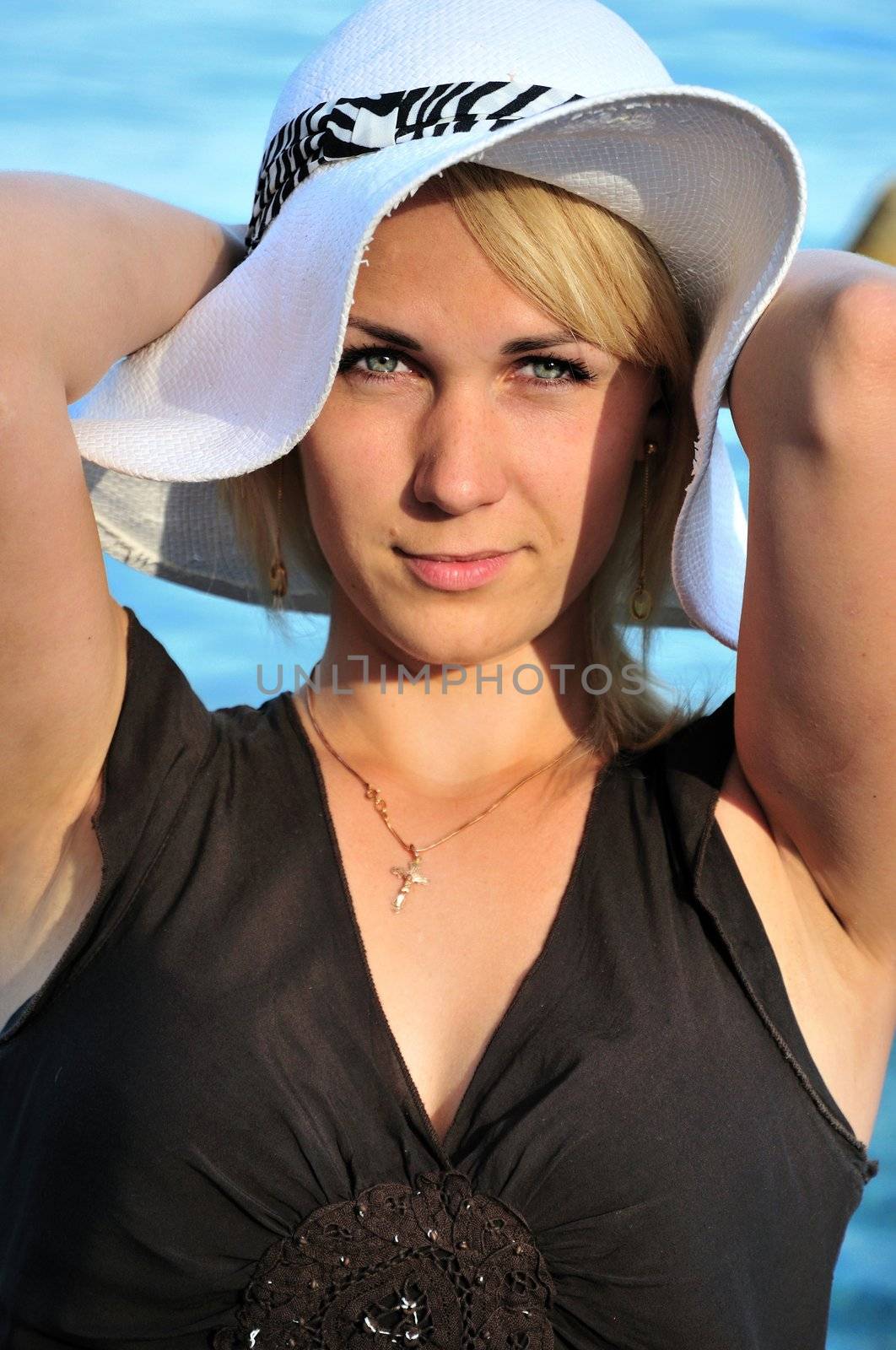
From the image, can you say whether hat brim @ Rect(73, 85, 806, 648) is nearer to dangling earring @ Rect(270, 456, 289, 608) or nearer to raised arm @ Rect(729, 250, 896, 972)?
raised arm @ Rect(729, 250, 896, 972)

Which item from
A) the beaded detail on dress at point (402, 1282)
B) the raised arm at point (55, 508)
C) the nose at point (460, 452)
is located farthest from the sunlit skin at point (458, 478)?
the beaded detail on dress at point (402, 1282)

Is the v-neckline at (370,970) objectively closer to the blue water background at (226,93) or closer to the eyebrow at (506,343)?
the eyebrow at (506,343)

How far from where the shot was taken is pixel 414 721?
5.75 ft

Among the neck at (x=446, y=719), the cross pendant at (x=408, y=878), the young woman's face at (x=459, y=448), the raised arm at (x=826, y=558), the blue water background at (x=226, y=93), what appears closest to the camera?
the raised arm at (x=826, y=558)

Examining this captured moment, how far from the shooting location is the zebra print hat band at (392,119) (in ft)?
4.50

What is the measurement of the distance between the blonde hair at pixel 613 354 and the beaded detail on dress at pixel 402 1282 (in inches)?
22.4

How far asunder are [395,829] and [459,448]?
46 cm

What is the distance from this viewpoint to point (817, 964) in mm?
1517

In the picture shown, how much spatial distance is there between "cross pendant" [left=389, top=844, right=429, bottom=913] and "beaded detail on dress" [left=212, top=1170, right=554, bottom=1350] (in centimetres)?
32

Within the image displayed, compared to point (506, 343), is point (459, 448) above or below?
below

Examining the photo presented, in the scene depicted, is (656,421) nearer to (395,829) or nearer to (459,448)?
(459,448)

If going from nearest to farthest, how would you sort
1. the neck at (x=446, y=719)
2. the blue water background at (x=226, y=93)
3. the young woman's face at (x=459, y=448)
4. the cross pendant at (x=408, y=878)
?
the young woman's face at (x=459, y=448) < the cross pendant at (x=408, y=878) < the neck at (x=446, y=719) < the blue water background at (x=226, y=93)

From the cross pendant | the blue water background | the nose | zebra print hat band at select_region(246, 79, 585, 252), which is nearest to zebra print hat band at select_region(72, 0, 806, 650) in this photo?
zebra print hat band at select_region(246, 79, 585, 252)

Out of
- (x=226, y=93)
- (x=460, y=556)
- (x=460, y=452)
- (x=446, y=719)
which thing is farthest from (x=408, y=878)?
(x=226, y=93)
